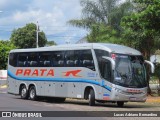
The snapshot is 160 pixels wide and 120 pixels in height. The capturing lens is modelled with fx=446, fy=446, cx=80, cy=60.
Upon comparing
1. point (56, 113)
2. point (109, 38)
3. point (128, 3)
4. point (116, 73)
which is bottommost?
point (56, 113)

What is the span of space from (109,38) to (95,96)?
1458 centimetres

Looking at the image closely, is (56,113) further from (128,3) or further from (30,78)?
(128,3)

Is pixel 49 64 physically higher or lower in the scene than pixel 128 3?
lower

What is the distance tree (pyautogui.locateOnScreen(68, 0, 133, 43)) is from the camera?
39.5m

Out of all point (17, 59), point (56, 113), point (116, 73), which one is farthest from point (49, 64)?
point (56, 113)

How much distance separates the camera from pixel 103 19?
4400 cm

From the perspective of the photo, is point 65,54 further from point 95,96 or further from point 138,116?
point 138,116

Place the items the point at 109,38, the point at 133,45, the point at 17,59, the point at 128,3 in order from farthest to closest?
the point at 128,3
the point at 109,38
the point at 133,45
the point at 17,59

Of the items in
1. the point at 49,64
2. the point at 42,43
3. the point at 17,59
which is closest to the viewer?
the point at 49,64

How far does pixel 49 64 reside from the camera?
2803 cm

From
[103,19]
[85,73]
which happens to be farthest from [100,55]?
[103,19]

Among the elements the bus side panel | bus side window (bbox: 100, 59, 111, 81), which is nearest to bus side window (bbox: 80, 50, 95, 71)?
bus side window (bbox: 100, 59, 111, 81)

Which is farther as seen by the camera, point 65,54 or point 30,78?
point 30,78

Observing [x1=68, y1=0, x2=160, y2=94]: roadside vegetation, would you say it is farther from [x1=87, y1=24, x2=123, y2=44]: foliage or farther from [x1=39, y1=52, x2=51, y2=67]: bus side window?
[x1=39, y1=52, x2=51, y2=67]: bus side window
